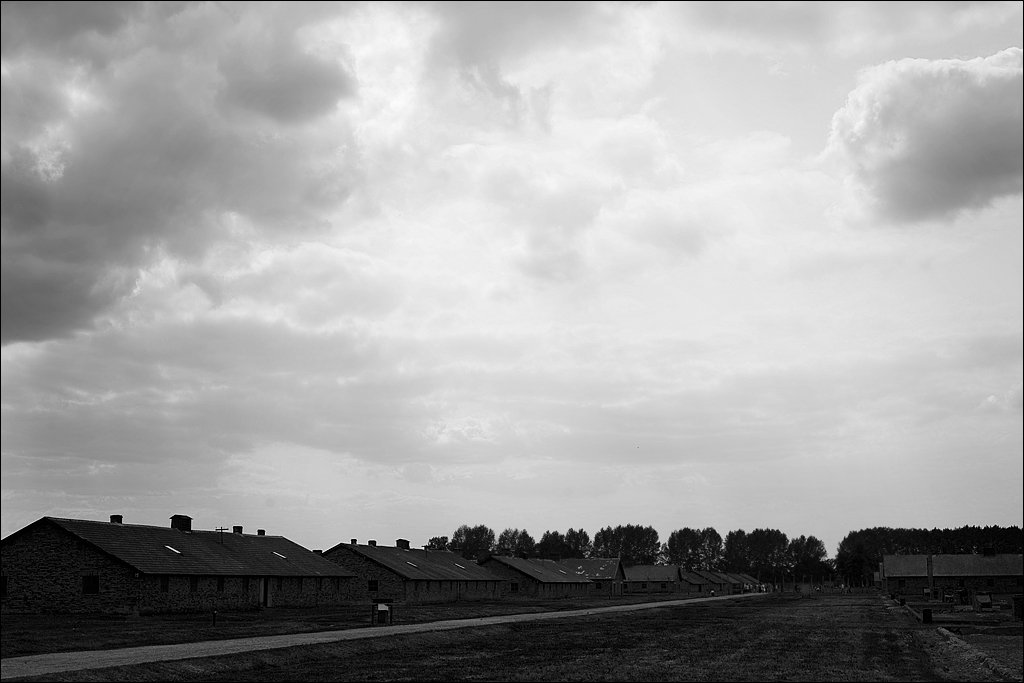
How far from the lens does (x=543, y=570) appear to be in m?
116

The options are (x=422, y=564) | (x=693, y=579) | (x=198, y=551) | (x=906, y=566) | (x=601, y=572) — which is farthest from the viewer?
(x=693, y=579)

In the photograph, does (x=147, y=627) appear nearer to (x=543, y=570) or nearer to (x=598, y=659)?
(x=598, y=659)

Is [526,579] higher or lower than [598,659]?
lower

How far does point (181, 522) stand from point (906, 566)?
104 meters

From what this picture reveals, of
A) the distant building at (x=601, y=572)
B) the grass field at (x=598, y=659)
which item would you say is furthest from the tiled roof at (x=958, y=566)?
the grass field at (x=598, y=659)

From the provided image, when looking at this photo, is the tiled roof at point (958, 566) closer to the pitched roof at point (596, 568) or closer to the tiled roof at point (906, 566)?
the tiled roof at point (906, 566)

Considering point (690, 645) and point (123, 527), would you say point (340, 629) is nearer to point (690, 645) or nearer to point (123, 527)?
point (690, 645)

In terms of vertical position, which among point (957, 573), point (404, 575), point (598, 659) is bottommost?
point (957, 573)

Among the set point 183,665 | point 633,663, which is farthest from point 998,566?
point 183,665

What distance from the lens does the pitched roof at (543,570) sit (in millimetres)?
107562

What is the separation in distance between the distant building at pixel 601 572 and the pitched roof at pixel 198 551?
70.8 meters

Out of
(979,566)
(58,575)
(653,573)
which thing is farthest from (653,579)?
(58,575)

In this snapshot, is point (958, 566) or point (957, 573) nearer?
point (957, 573)

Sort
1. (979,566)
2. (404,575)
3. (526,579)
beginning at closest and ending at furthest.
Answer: (404,575)
(526,579)
(979,566)
